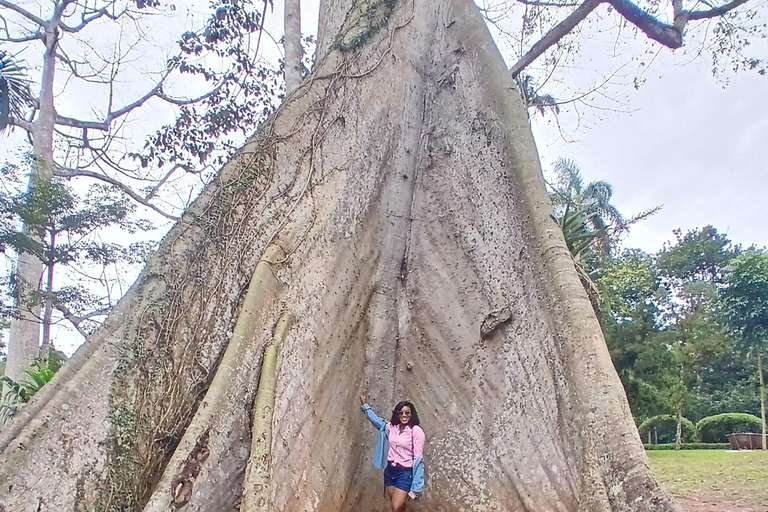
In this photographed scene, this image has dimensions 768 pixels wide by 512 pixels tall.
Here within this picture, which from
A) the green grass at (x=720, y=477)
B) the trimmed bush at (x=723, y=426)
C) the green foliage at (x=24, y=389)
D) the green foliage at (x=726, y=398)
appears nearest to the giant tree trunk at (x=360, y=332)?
the green foliage at (x=24, y=389)

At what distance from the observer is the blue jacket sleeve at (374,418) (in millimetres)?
3746

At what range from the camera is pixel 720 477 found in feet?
29.5

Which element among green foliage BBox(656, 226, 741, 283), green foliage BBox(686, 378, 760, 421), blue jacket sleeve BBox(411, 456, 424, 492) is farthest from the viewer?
green foliage BBox(656, 226, 741, 283)

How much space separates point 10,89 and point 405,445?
349 inches

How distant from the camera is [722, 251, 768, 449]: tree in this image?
18703mm

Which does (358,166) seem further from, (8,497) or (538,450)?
(8,497)

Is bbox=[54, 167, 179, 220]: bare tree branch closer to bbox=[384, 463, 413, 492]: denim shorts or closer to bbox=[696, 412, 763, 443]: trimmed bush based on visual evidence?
bbox=[384, 463, 413, 492]: denim shorts

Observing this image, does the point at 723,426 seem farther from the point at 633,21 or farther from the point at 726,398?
the point at 633,21

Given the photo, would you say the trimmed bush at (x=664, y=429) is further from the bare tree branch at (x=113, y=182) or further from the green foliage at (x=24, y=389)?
the green foliage at (x=24, y=389)

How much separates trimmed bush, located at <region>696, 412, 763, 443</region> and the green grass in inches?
330

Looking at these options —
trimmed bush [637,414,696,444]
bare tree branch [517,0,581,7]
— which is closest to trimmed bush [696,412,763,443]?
trimmed bush [637,414,696,444]

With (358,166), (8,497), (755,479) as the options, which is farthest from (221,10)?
(755,479)

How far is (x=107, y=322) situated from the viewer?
3.09 meters

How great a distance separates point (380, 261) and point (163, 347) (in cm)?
154
